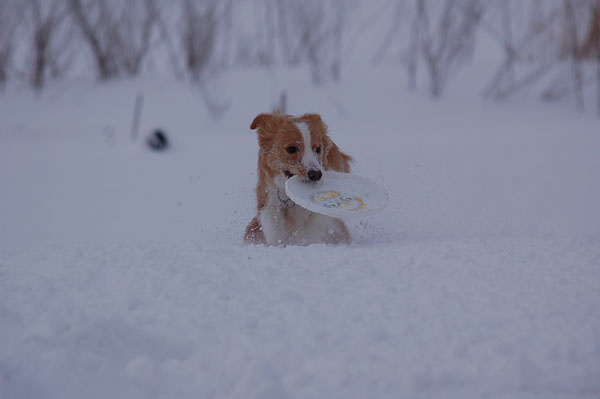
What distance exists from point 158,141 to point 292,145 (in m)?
5.74

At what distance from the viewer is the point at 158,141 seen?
9.02 metres

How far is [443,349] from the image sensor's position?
1964 millimetres

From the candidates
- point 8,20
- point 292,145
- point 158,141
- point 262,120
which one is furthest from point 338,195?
point 8,20

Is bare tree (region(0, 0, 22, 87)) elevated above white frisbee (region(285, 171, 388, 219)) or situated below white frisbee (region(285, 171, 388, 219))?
above

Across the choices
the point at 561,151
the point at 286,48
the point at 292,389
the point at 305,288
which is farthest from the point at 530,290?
the point at 286,48

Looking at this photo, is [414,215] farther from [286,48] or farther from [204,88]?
[286,48]

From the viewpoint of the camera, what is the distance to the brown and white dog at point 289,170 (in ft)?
12.7

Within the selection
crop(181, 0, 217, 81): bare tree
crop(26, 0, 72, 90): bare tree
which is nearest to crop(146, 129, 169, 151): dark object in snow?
crop(181, 0, 217, 81): bare tree

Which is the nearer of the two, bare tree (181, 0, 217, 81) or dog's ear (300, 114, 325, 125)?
dog's ear (300, 114, 325, 125)

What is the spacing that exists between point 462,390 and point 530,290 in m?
0.89

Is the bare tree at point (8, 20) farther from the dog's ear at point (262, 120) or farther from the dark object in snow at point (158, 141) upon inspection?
the dog's ear at point (262, 120)

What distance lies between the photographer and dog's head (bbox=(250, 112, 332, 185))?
3826 millimetres

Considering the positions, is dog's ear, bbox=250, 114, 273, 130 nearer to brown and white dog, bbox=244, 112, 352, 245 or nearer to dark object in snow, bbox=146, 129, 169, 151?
brown and white dog, bbox=244, 112, 352, 245

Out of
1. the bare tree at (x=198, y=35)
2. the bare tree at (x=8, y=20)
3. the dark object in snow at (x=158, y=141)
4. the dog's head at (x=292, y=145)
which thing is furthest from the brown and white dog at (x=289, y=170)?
the bare tree at (x=8, y=20)
